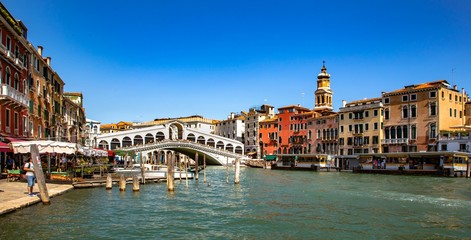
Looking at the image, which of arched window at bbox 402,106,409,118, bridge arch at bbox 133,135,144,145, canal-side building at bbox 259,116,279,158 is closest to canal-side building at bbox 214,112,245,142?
canal-side building at bbox 259,116,279,158

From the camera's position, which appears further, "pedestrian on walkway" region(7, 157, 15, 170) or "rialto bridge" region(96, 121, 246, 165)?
"rialto bridge" region(96, 121, 246, 165)

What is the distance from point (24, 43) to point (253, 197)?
48.2 ft

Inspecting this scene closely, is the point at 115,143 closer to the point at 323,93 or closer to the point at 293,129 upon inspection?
the point at 293,129

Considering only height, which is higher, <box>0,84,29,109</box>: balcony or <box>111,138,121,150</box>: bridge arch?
<box>0,84,29,109</box>: balcony

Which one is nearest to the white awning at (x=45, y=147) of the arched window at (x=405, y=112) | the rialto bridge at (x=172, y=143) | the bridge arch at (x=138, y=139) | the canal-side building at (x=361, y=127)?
the rialto bridge at (x=172, y=143)

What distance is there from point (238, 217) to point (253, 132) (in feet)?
194

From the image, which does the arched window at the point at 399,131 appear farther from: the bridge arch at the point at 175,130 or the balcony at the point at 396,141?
the bridge arch at the point at 175,130

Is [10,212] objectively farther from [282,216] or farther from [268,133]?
[268,133]

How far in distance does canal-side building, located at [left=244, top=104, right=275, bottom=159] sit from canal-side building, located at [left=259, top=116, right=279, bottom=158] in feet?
2.18

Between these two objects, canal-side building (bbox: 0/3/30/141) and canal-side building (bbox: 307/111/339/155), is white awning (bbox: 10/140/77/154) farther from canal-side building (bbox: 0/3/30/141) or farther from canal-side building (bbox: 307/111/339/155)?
canal-side building (bbox: 307/111/339/155)

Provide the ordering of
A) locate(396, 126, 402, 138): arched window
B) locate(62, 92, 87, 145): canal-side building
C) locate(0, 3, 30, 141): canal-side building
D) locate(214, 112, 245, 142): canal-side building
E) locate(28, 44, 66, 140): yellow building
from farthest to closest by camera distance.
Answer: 1. locate(214, 112, 245, 142): canal-side building
2. locate(396, 126, 402, 138): arched window
3. locate(62, 92, 87, 145): canal-side building
4. locate(28, 44, 66, 140): yellow building
5. locate(0, 3, 30, 141): canal-side building

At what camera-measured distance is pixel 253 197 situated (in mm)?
22312

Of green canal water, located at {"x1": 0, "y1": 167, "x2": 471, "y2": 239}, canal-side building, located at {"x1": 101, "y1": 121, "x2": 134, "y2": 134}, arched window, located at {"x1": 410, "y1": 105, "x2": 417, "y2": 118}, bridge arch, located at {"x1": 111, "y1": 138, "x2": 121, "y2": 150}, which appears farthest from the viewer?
canal-side building, located at {"x1": 101, "y1": 121, "x2": 134, "y2": 134}

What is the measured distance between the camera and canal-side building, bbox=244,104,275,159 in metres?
73.8
